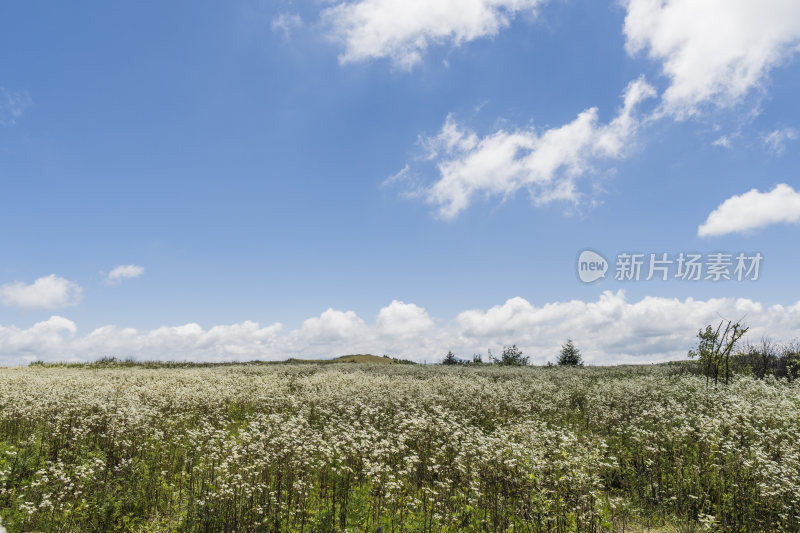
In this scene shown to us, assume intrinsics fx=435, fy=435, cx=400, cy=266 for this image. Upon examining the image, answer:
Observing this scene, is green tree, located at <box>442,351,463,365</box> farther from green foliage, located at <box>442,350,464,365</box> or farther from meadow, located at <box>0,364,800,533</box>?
meadow, located at <box>0,364,800,533</box>

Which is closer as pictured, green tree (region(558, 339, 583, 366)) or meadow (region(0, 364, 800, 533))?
meadow (region(0, 364, 800, 533))

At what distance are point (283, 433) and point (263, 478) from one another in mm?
1003

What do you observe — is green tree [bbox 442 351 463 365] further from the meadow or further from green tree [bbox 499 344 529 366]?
the meadow

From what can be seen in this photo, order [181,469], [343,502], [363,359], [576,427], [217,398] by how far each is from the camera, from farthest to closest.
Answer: [363,359] → [217,398] → [576,427] → [181,469] → [343,502]

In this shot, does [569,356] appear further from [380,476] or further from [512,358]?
[380,476]

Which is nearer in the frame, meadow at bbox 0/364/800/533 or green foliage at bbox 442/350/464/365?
meadow at bbox 0/364/800/533

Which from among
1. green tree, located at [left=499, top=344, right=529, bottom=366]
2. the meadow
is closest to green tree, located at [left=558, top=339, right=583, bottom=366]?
green tree, located at [left=499, top=344, right=529, bottom=366]

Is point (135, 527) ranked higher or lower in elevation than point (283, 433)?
lower

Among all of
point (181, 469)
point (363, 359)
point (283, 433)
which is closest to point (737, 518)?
A: point (283, 433)

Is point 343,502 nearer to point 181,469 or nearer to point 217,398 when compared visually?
point 181,469

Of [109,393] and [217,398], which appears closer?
[109,393]

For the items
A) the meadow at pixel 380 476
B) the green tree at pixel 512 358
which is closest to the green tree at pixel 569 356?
the green tree at pixel 512 358

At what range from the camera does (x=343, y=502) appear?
846 centimetres

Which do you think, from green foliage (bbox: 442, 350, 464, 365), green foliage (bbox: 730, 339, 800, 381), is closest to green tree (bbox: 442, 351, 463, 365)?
green foliage (bbox: 442, 350, 464, 365)
